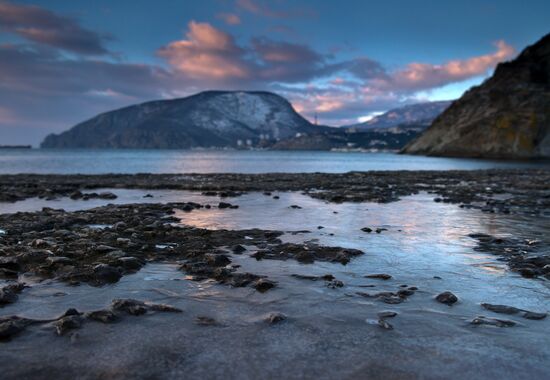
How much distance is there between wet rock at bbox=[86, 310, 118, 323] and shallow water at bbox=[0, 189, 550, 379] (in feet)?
0.64

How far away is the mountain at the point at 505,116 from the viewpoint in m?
129

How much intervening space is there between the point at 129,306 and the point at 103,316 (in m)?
0.56

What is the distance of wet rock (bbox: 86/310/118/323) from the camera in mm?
7133

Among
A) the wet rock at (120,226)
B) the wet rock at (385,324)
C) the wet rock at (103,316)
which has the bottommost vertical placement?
the wet rock at (385,324)

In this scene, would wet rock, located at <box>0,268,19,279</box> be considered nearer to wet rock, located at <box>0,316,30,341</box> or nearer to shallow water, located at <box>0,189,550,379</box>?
shallow water, located at <box>0,189,550,379</box>

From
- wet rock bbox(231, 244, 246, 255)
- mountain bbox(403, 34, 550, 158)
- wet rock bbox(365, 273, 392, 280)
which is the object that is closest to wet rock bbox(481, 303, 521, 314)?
wet rock bbox(365, 273, 392, 280)

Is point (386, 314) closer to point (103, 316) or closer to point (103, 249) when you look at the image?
point (103, 316)

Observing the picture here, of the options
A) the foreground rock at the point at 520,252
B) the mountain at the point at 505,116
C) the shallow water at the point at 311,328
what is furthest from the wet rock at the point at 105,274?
the mountain at the point at 505,116

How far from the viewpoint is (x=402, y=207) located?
23781mm

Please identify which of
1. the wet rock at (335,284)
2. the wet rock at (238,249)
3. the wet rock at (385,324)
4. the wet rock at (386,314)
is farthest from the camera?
the wet rock at (238,249)

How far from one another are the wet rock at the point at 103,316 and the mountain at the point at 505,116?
144 m

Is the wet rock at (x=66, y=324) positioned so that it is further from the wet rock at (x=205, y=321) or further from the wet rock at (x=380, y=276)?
the wet rock at (x=380, y=276)

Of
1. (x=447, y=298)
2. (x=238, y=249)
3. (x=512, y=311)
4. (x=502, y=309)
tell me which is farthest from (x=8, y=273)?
(x=512, y=311)

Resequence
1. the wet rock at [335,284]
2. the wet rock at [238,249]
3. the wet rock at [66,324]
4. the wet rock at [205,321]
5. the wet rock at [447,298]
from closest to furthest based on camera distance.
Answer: the wet rock at [66,324], the wet rock at [205,321], the wet rock at [447,298], the wet rock at [335,284], the wet rock at [238,249]
